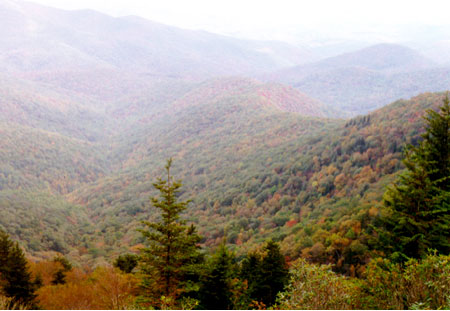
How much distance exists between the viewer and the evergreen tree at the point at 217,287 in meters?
19.0

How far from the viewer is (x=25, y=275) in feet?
80.8

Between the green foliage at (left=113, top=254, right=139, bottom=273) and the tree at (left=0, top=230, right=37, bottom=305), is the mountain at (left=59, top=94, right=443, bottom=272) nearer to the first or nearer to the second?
the green foliage at (left=113, top=254, right=139, bottom=273)

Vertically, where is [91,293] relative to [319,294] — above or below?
below

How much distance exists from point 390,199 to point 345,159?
190 ft

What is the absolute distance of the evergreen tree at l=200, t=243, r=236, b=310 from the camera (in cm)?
1897

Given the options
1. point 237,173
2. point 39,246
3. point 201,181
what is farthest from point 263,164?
point 39,246

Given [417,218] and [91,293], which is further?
[91,293]

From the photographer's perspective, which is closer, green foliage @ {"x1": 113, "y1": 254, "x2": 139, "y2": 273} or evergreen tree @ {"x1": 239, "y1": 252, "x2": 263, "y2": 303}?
evergreen tree @ {"x1": 239, "y1": 252, "x2": 263, "y2": 303}

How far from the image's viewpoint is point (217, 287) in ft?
62.6

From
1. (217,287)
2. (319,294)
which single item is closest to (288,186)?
(217,287)

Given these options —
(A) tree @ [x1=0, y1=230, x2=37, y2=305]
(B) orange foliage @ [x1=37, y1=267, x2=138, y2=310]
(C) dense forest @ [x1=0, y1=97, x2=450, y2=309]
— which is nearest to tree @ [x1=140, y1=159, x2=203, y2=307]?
(C) dense forest @ [x1=0, y1=97, x2=450, y2=309]

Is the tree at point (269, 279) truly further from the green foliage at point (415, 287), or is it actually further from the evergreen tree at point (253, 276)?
the green foliage at point (415, 287)

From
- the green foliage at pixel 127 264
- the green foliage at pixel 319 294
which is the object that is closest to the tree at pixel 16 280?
the green foliage at pixel 127 264

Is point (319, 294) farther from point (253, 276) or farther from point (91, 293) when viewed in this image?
point (91, 293)
